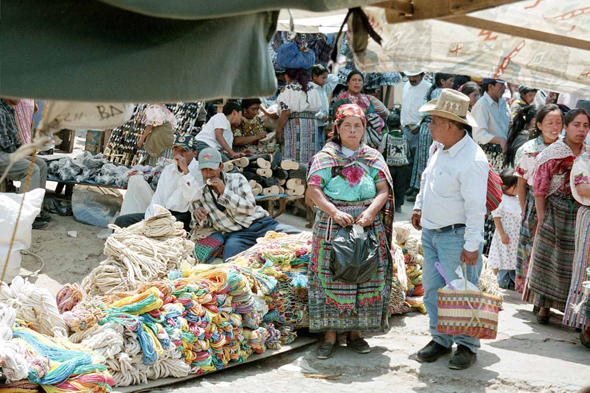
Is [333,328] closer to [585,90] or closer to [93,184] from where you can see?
[585,90]

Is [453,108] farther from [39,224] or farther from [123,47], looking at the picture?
[39,224]

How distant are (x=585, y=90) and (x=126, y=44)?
3.38m

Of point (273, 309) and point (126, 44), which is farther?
point (273, 309)

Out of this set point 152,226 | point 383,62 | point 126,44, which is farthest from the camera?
point 152,226

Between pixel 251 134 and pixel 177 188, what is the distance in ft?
9.11

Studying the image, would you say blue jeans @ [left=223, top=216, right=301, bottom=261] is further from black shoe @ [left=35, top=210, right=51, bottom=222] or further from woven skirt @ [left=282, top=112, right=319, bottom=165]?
woven skirt @ [left=282, top=112, right=319, bottom=165]

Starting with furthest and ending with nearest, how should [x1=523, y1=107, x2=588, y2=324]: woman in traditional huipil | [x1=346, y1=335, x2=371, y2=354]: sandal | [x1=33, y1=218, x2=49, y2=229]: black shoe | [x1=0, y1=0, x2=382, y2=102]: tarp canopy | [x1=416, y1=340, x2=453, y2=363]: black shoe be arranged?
[x1=33, y1=218, x2=49, y2=229]: black shoe, [x1=523, y1=107, x2=588, y2=324]: woman in traditional huipil, [x1=346, y1=335, x2=371, y2=354]: sandal, [x1=416, y1=340, x2=453, y2=363]: black shoe, [x1=0, y1=0, x2=382, y2=102]: tarp canopy

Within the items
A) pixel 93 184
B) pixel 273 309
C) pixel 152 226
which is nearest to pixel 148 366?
pixel 273 309

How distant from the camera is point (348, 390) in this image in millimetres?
5574

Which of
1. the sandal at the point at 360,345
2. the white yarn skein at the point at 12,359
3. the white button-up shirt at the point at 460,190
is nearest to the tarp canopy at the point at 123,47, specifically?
the white yarn skein at the point at 12,359

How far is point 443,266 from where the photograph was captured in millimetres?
5824

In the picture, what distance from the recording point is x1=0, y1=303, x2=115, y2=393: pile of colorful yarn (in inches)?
172

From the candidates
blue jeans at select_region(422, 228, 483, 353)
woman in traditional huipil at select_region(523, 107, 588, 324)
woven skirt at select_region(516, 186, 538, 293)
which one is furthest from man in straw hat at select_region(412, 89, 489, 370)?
woven skirt at select_region(516, 186, 538, 293)

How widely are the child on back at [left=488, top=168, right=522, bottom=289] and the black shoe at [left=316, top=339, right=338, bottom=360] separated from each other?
8.74ft
